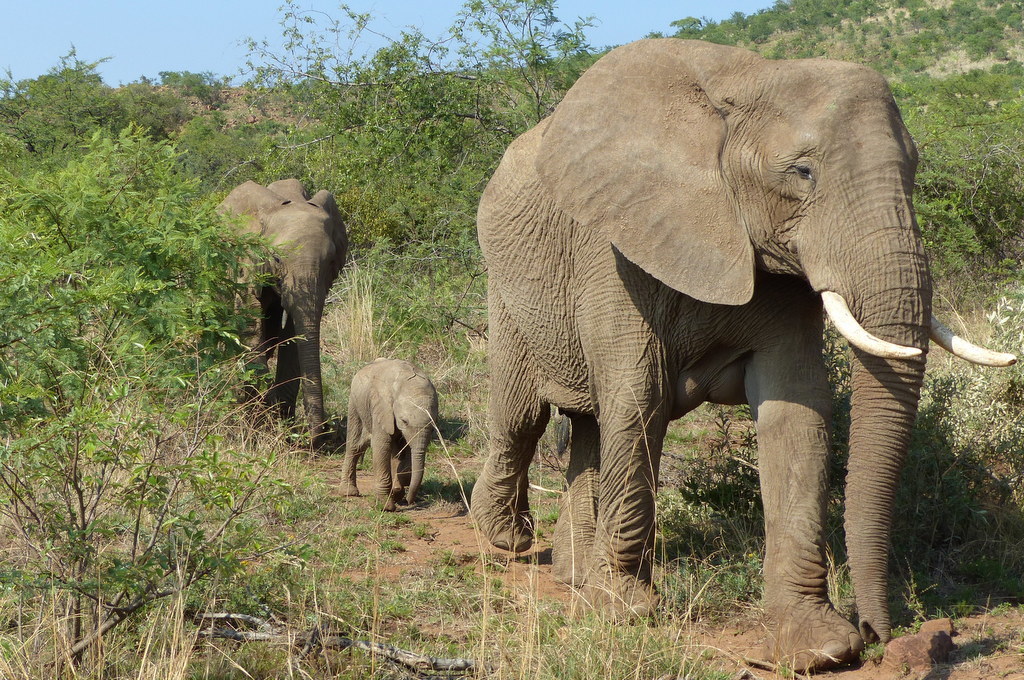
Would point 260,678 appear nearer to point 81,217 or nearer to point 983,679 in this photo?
point 983,679

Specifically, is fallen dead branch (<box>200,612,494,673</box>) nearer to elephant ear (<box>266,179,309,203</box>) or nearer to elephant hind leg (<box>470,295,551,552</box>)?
elephant hind leg (<box>470,295,551,552</box>)

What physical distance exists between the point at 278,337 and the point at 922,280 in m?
7.59

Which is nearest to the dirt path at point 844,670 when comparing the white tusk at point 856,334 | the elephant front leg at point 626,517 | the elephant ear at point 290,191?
the elephant front leg at point 626,517

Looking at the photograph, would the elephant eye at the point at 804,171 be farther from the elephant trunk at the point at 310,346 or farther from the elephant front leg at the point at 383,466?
the elephant trunk at the point at 310,346

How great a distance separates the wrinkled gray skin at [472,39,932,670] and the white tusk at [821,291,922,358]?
0.22 ft

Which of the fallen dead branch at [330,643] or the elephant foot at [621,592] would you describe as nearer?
the fallen dead branch at [330,643]

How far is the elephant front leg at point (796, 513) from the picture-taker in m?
4.81

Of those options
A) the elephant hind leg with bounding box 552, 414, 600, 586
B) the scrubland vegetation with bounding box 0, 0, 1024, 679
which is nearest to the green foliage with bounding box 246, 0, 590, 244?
the scrubland vegetation with bounding box 0, 0, 1024, 679

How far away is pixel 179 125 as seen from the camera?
119ft

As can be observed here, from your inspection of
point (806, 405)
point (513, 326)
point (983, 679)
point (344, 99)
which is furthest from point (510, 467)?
point (344, 99)

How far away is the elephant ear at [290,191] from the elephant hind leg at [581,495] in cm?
→ 532

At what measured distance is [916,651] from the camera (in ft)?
15.2

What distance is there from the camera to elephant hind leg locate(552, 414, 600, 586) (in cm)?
645

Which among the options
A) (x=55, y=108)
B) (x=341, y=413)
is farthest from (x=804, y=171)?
(x=55, y=108)
